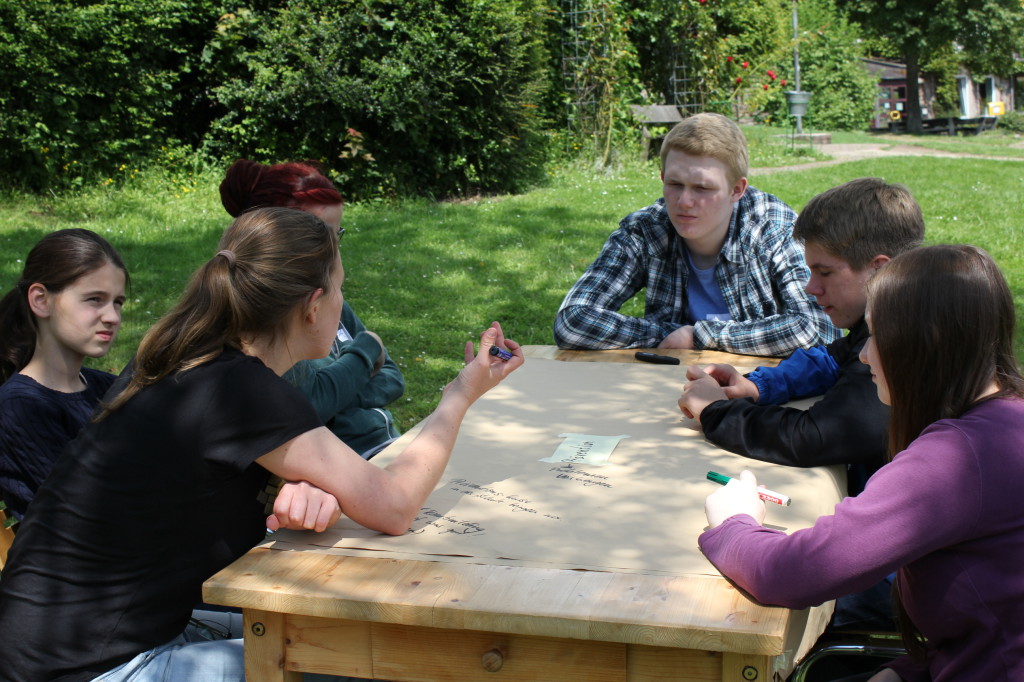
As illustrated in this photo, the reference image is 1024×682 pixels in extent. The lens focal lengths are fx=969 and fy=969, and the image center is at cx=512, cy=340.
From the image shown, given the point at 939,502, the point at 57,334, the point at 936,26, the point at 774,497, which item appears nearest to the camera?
the point at 939,502

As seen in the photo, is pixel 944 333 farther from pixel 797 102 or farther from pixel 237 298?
pixel 797 102

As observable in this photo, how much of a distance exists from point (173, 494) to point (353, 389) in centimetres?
99

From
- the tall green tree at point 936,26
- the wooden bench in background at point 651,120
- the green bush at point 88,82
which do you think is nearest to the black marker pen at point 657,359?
the green bush at point 88,82

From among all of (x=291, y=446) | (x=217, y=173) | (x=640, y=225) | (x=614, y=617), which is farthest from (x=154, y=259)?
(x=614, y=617)

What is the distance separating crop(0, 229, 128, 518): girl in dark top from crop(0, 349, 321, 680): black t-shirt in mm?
635

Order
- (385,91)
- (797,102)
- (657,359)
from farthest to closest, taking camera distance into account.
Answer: (797,102) → (385,91) → (657,359)

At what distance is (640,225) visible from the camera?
12.6ft

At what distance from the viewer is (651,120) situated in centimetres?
1475

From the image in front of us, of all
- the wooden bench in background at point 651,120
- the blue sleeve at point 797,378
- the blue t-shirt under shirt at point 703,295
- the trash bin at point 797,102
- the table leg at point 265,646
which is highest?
the trash bin at point 797,102

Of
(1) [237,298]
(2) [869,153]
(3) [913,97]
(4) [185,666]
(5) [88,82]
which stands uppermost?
(3) [913,97]

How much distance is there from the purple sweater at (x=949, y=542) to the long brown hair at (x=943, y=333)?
0.23 ft

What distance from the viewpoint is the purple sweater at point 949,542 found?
1.53m

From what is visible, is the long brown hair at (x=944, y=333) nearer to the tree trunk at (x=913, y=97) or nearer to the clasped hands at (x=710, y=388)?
the clasped hands at (x=710, y=388)

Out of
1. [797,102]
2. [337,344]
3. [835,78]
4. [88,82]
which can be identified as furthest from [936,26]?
[337,344]
